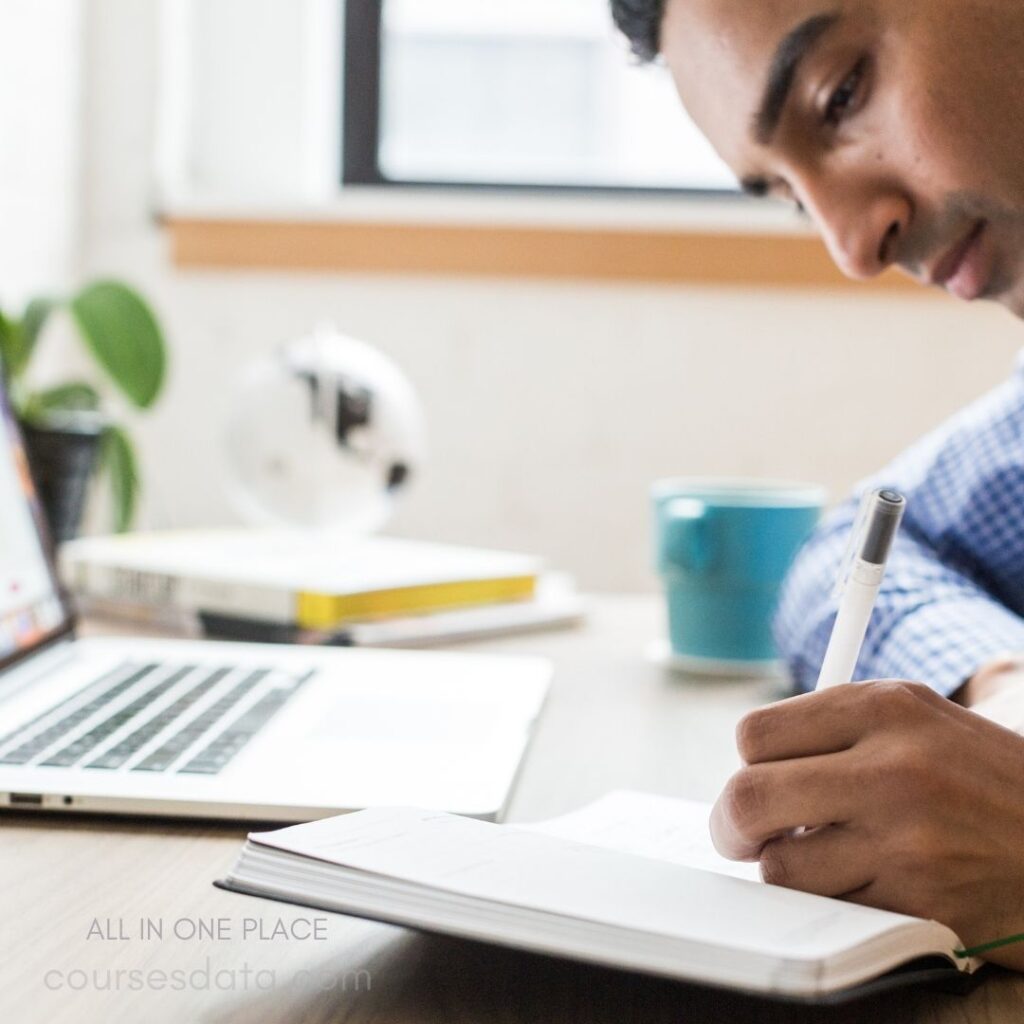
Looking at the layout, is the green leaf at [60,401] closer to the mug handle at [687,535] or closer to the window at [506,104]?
the mug handle at [687,535]

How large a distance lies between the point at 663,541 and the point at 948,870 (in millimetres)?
559

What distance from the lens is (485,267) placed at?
5.76 ft

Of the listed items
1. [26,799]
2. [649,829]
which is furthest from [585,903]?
[26,799]

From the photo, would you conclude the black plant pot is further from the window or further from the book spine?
the window

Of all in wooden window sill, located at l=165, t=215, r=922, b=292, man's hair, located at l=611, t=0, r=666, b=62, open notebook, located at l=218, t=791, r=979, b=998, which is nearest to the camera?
open notebook, located at l=218, t=791, r=979, b=998

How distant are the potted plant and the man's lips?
A: 2.39 feet

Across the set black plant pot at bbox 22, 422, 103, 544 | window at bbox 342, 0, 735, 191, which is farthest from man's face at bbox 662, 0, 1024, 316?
window at bbox 342, 0, 735, 191

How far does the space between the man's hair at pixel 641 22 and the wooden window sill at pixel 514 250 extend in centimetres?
79

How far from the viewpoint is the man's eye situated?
2.61 ft

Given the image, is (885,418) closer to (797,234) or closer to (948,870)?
(797,234)

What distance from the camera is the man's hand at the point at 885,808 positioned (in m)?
0.44

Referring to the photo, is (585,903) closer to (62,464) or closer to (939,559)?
(939,559)

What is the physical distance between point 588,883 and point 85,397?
40.4 inches

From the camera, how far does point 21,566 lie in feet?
2.79
